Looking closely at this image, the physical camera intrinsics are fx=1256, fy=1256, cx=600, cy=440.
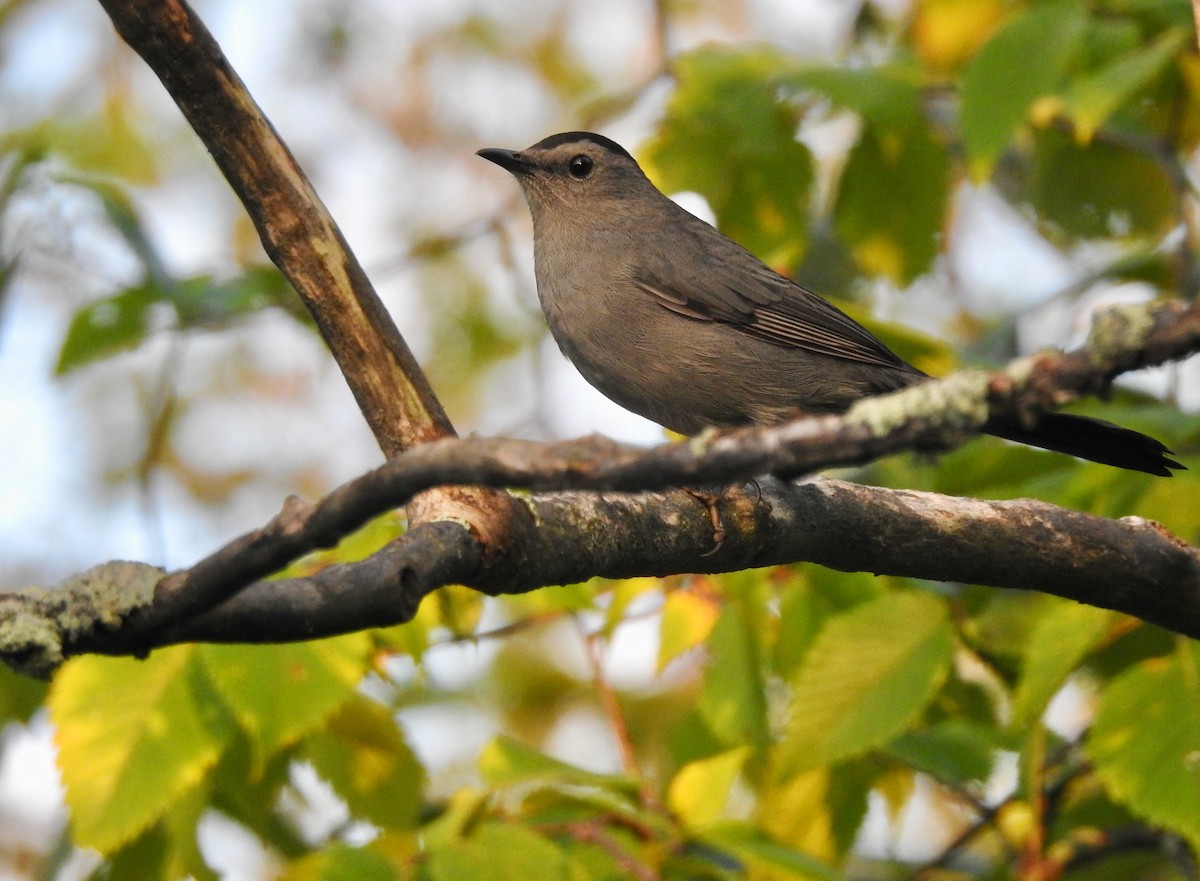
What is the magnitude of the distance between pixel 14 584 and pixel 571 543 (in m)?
5.77

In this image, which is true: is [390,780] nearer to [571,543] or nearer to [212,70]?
[571,543]

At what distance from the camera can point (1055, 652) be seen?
341cm

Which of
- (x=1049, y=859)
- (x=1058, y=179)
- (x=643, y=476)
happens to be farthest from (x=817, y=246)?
(x=643, y=476)

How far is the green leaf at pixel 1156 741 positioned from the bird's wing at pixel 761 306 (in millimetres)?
1527

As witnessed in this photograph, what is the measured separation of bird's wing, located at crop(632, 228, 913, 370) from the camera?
458 centimetres

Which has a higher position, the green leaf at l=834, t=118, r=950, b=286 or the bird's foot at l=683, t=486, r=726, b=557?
the green leaf at l=834, t=118, r=950, b=286

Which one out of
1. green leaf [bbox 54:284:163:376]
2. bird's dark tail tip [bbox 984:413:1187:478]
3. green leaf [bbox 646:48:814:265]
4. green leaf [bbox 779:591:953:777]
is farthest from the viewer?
green leaf [bbox 646:48:814:265]

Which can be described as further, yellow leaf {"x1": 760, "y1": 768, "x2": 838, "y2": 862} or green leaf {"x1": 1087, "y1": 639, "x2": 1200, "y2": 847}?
yellow leaf {"x1": 760, "y1": 768, "x2": 838, "y2": 862}

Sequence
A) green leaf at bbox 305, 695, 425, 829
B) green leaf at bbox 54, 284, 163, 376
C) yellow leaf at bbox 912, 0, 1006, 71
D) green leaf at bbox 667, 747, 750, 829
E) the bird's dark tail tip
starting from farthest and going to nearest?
yellow leaf at bbox 912, 0, 1006, 71 < green leaf at bbox 54, 284, 163, 376 < green leaf at bbox 305, 695, 425, 829 < green leaf at bbox 667, 747, 750, 829 < the bird's dark tail tip

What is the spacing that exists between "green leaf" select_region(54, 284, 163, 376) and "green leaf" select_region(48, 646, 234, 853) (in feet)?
6.99

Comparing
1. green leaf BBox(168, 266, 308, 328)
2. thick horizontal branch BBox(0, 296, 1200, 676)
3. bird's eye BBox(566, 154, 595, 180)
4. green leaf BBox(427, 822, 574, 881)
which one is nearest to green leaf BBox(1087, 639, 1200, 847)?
green leaf BBox(427, 822, 574, 881)

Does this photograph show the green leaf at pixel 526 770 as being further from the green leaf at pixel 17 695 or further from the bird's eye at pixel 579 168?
the bird's eye at pixel 579 168

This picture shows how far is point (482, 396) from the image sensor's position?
9266 millimetres

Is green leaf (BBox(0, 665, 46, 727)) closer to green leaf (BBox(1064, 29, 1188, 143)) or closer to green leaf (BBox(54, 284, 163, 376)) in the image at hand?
green leaf (BBox(54, 284, 163, 376))
